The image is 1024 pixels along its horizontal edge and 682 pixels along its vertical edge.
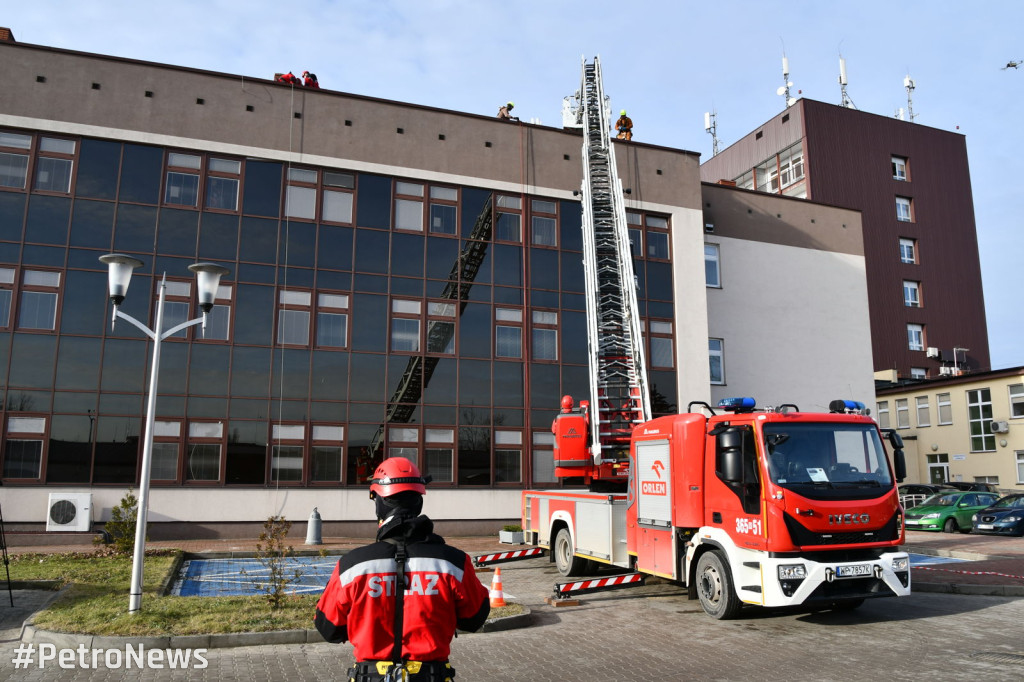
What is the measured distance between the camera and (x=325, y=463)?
20.6 meters

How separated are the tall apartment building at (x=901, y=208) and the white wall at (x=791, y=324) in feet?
39.7

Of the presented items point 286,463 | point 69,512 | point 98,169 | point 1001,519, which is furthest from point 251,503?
point 1001,519

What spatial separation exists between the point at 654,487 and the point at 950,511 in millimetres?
17463

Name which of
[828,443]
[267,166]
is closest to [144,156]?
[267,166]

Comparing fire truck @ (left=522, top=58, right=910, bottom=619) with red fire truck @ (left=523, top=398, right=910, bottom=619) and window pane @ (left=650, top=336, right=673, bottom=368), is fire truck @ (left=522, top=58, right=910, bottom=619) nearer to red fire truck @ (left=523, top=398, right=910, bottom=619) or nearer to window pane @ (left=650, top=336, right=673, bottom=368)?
red fire truck @ (left=523, top=398, right=910, bottom=619)

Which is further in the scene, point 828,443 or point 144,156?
point 144,156

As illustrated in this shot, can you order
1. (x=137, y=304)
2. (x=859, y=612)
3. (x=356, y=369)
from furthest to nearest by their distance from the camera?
(x=356, y=369)
(x=137, y=304)
(x=859, y=612)

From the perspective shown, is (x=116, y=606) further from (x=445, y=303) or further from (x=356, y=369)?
(x=445, y=303)

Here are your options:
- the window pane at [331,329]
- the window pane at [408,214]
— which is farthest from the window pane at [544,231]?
the window pane at [331,329]

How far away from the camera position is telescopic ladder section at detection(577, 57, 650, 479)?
14.5 m

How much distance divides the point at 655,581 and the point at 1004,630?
5.63m

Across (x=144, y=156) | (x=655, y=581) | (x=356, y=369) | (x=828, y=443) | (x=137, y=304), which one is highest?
(x=144, y=156)

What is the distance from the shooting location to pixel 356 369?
21.2 m

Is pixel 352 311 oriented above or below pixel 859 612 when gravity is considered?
above
